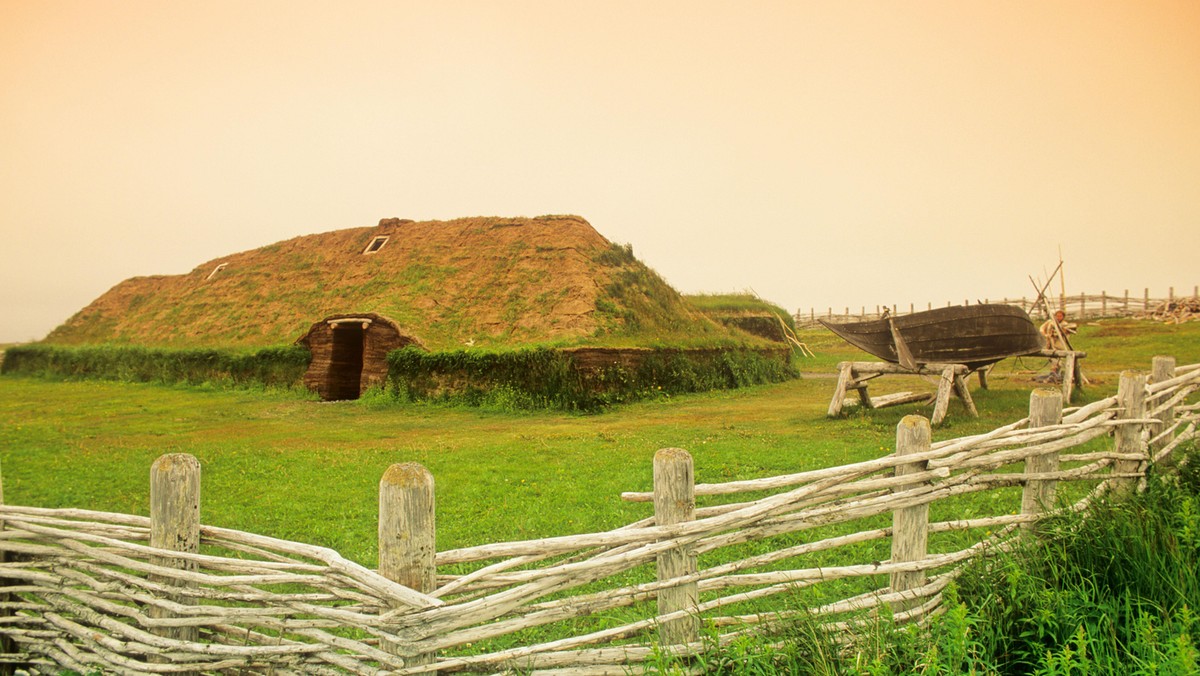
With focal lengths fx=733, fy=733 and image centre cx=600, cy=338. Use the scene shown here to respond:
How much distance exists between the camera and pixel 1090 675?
319cm

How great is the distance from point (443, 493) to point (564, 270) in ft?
46.6

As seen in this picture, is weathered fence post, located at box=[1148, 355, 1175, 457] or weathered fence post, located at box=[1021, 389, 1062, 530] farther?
weathered fence post, located at box=[1148, 355, 1175, 457]

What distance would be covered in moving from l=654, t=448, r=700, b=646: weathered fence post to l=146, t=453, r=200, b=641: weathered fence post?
2.31 meters

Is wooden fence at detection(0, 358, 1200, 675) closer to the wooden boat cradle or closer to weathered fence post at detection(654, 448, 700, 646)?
weathered fence post at detection(654, 448, 700, 646)

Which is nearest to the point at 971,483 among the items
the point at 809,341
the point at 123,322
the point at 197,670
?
the point at 197,670

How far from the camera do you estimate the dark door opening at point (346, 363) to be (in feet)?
66.9

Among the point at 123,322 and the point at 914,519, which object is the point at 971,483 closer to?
the point at 914,519

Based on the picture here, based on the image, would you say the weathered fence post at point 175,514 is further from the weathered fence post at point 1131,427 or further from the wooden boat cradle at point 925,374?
the wooden boat cradle at point 925,374

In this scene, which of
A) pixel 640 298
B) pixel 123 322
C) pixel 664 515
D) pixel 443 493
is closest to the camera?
pixel 664 515

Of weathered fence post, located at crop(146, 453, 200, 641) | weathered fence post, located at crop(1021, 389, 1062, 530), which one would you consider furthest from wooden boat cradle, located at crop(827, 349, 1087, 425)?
weathered fence post, located at crop(146, 453, 200, 641)

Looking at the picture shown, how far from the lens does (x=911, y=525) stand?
3.91 meters

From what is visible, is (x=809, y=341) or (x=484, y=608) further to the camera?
(x=809, y=341)

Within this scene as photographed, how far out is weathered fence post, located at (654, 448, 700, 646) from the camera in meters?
3.35

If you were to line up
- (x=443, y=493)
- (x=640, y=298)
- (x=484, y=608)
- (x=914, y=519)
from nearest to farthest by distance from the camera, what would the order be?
(x=484, y=608)
(x=914, y=519)
(x=443, y=493)
(x=640, y=298)
